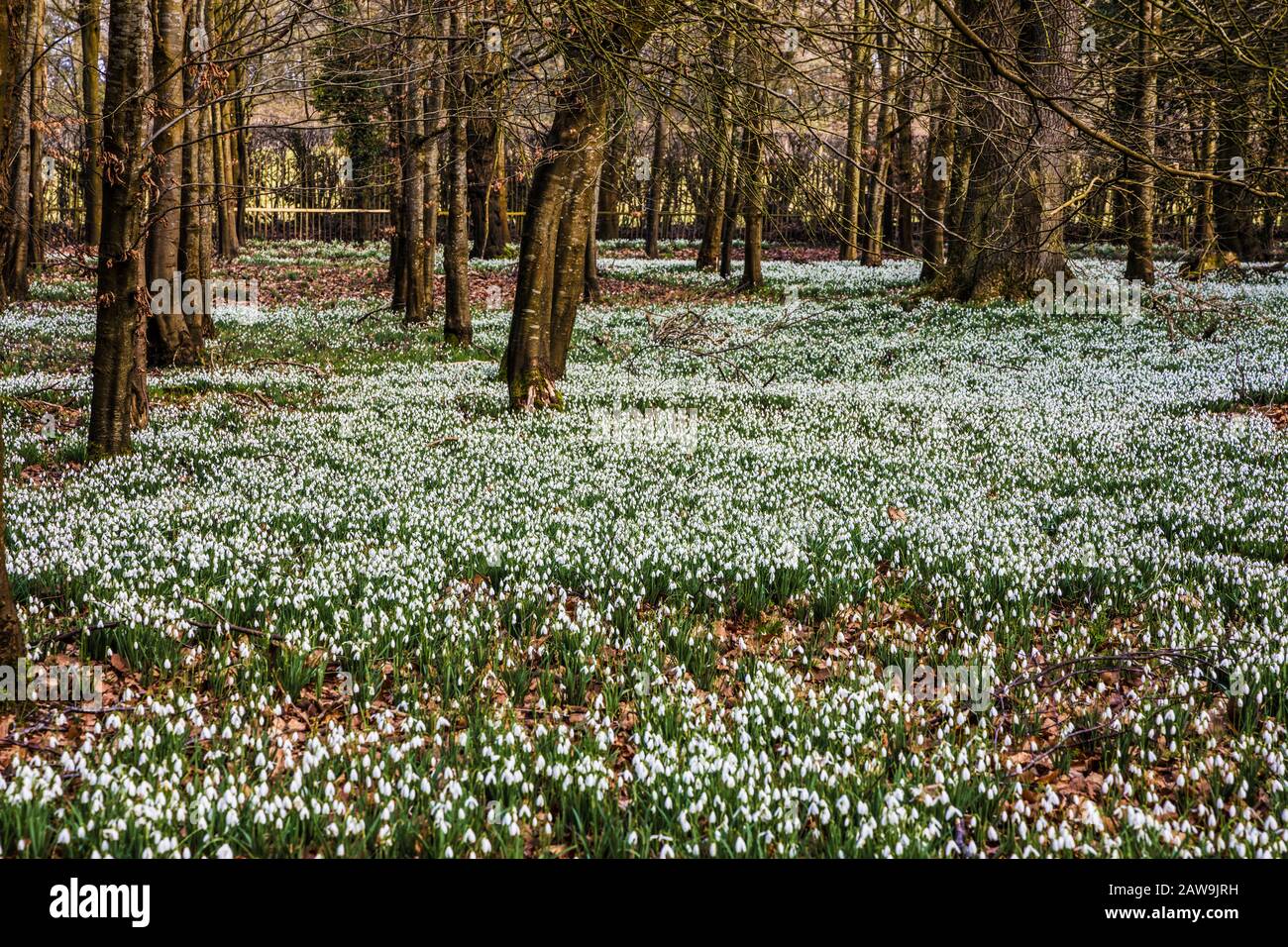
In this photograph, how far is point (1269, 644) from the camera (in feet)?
15.4

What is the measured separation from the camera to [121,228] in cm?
791

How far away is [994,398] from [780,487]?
5.84 metres

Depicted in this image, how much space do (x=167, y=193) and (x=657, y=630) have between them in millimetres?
9455

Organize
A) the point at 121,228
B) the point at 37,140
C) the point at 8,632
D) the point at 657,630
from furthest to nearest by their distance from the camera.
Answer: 1. the point at 37,140
2. the point at 121,228
3. the point at 657,630
4. the point at 8,632

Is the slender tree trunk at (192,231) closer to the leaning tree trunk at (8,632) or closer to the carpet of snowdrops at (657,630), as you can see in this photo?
the carpet of snowdrops at (657,630)

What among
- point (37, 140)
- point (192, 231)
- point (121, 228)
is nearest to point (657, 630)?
point (121, 228)

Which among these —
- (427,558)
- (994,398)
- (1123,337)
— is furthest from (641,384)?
(1123,337)

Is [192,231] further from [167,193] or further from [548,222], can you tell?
[548,222]

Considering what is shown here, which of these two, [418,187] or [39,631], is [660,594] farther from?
[418,187]

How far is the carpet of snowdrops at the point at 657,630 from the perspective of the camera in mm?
→ 3279

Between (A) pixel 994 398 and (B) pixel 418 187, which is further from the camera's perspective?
(B) pixel 418 187

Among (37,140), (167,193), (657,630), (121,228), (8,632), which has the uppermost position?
(37,140)

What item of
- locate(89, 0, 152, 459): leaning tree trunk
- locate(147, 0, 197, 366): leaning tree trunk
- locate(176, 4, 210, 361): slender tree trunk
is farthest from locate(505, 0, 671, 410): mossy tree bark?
locate(176, 4, 210, 361): slender tree trunk

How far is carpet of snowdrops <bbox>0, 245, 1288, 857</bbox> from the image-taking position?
328cm
